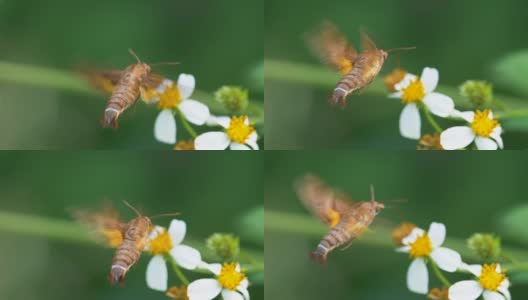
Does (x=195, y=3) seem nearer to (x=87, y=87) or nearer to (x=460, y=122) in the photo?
(x=87, y=87)

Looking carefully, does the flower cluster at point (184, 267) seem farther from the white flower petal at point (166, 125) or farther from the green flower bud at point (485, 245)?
the green flower bud at point (485, 245)

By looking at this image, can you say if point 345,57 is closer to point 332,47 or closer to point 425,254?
point 332,47

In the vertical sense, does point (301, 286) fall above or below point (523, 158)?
below

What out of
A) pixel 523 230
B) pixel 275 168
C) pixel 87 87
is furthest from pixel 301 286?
pixel 87 87

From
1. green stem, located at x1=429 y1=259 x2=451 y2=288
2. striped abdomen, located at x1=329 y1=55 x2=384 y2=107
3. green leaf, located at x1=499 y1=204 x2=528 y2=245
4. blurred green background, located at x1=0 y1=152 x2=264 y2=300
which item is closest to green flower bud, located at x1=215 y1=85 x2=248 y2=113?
blurred green background, located at x1=0 y1=152 x2=264 y2=300

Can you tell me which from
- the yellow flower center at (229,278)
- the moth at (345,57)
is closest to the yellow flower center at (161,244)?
the yellow flower center at (229,278)
